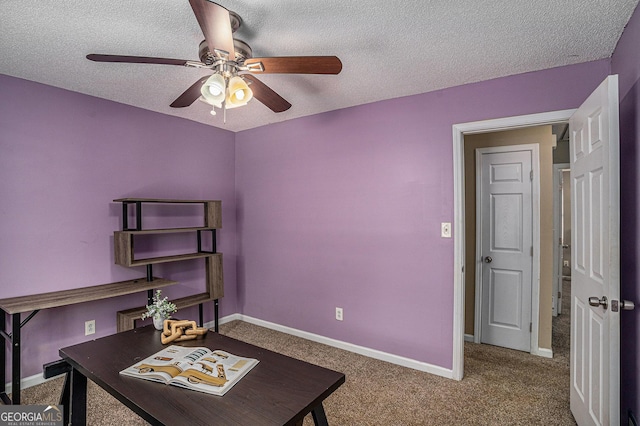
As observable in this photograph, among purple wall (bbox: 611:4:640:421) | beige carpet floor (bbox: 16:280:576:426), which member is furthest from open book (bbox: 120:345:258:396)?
purple wall (bbox: 611:4:640:421)

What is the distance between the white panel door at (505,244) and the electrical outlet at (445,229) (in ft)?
3.03

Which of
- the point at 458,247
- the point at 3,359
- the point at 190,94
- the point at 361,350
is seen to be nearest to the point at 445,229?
the point at 458,247

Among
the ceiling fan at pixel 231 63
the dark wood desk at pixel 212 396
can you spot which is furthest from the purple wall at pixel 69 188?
the ceiling fan at pixel 231 63

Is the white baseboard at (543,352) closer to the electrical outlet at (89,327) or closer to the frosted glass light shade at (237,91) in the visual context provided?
the frosted glass light shade at (237,91)

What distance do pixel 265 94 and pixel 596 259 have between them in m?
2.01

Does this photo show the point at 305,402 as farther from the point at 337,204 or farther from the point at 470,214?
the point at 470,214

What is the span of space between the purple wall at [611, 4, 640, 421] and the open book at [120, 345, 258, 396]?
1853mm

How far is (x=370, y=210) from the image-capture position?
302cm

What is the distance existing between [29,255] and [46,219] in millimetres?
289

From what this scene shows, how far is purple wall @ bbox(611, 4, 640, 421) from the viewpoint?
157 cm

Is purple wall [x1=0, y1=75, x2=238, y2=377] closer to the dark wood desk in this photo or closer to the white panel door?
the dark wood desk

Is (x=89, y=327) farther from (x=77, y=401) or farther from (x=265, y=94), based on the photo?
(x=265, y=94)

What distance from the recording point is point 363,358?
9.77 ft

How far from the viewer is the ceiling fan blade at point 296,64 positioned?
5.08 ft
